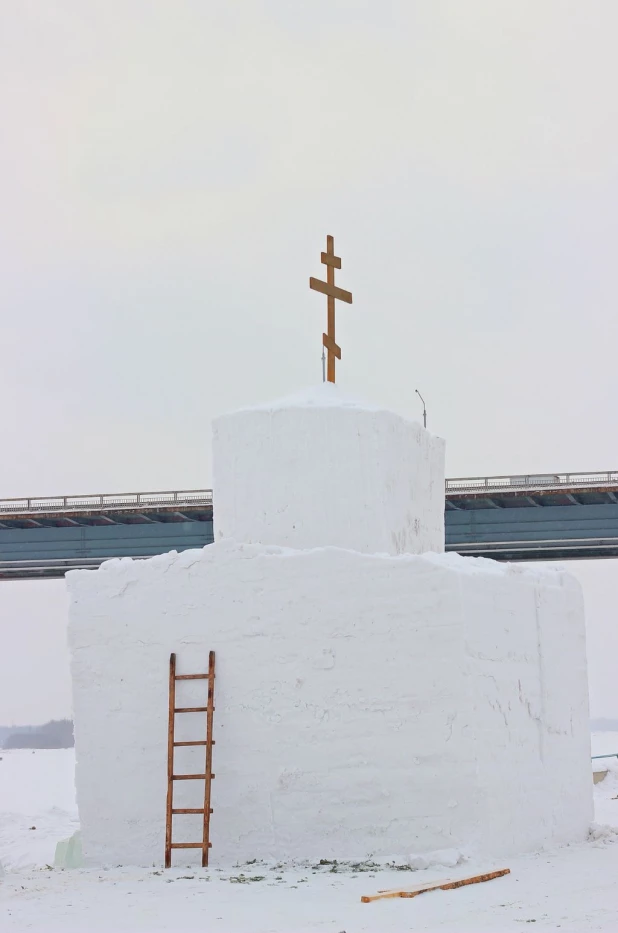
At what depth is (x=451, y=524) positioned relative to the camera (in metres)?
33.5

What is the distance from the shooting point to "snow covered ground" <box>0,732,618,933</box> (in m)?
10.3

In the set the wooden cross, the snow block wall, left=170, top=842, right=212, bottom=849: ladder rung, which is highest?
the wooden cross

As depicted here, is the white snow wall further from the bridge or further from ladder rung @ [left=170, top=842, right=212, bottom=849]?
the bridge

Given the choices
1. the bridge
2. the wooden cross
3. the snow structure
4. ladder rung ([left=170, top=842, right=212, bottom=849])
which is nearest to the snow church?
the snow structure

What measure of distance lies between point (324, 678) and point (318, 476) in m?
2.51

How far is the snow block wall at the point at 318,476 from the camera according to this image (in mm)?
14719

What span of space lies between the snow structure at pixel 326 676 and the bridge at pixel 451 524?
57.0 feet

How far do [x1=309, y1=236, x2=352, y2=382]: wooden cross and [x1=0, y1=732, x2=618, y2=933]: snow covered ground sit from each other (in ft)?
20.1

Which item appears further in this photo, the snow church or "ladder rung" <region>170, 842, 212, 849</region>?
"ladder rung" <region>170, 842, 212, 849</region>

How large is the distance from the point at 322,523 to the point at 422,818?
351cm

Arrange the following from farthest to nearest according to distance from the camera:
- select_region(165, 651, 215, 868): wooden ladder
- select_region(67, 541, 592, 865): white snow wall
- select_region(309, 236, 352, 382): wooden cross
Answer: select_region(309, 236, 352, 382): wooden cross
select_region(165, 651, 215, 868): wooden ladder
select_region(67, 541, 592, 865): white snow wall

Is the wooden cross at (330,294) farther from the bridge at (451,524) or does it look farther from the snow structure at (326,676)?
the bridge at (451,524)

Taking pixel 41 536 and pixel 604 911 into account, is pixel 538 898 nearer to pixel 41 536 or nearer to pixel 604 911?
pixel 604 911

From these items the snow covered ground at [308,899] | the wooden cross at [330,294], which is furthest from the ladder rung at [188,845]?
the wooden cross at [330,294]
